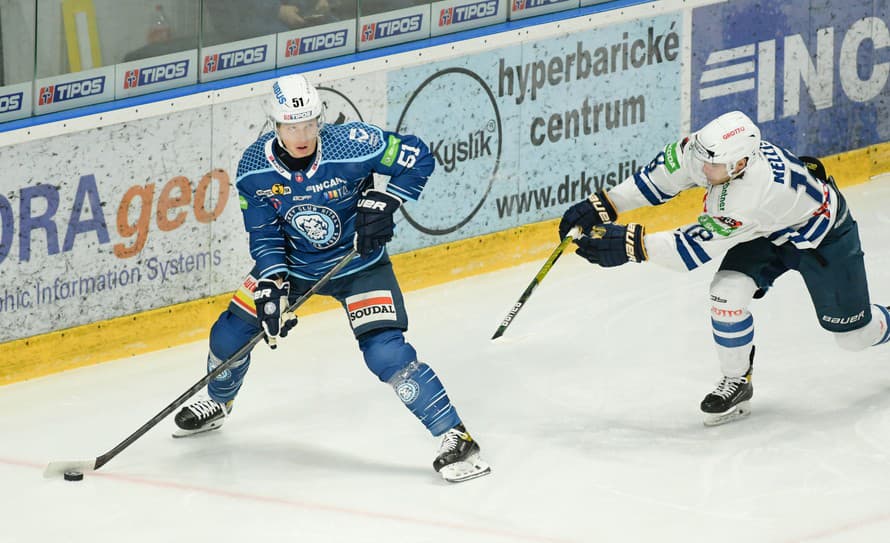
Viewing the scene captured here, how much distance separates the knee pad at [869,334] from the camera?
621cm

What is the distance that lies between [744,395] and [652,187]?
31.6 inches

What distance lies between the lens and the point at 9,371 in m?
6.77

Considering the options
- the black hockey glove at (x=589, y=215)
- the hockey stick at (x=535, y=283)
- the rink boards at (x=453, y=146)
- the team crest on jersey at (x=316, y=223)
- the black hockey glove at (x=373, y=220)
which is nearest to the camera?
the black hockey glove at (x=373, y=220)

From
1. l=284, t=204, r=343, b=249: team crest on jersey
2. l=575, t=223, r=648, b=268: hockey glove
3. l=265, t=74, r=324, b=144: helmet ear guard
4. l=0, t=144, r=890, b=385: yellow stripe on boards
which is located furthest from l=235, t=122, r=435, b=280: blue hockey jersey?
l=0, t=144, r=890, b=385: yellow stripe on boards

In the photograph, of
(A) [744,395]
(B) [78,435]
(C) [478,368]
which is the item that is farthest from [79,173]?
(A) [744,395]

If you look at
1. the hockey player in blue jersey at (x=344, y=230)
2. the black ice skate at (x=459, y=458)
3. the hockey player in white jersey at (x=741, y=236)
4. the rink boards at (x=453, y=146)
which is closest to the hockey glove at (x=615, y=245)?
the hockey player in white jersey at (x=741, y=236)

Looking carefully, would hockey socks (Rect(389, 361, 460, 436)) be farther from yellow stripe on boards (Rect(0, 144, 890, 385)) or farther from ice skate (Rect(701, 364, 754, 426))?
yellow stripe on boards (Rect(0, 144, 890, 385))

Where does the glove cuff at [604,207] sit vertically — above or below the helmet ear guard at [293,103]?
below

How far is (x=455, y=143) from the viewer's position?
7.88 meters

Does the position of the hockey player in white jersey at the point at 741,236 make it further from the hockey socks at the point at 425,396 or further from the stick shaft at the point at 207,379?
the stick shaft at the point at 207,379

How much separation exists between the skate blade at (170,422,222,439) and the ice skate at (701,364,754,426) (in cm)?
172

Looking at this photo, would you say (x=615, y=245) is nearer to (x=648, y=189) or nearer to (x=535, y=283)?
(x=648, y=189)

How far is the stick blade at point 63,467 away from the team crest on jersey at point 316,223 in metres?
1.03

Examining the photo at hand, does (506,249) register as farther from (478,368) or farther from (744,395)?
(744,395)
